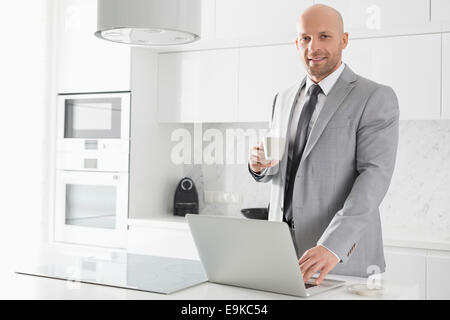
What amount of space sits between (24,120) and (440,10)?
8.06 ft

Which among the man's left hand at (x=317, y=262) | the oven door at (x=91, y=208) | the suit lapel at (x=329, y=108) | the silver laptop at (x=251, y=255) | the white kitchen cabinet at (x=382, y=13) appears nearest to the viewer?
the silver laptop at (x=251, y=255)

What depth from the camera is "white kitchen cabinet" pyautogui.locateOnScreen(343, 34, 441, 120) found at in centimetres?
296

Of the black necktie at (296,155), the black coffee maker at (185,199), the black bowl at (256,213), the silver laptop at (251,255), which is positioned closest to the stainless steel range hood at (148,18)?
the black necktie at (296,155)

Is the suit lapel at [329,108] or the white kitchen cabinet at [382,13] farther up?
the white kitchen cabinet at [382,13]

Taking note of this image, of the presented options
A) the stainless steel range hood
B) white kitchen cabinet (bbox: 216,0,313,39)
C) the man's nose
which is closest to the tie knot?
the man's nose

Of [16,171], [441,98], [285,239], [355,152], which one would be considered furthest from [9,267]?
[441,98]

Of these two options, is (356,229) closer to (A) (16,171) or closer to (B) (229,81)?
(B) (229,81)

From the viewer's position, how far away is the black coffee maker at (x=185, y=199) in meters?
3.71

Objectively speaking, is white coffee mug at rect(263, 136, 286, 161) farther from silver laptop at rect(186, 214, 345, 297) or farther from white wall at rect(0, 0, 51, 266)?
white wall at rect(0, 0, 51, 266)

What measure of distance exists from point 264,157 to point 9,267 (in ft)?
2.81

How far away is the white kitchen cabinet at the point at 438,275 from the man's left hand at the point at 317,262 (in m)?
1.40

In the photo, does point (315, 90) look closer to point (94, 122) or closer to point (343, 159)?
point (343, 159)

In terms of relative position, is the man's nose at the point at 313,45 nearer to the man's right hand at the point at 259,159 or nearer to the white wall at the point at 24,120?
the man's right hand at the point at 259,159

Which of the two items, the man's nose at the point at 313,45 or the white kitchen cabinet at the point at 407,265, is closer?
the man's nose at the point at 313,45
